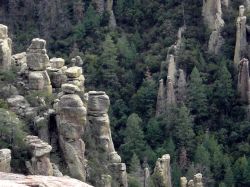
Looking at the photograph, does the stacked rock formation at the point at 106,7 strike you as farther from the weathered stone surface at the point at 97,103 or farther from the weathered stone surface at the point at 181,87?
the weathered stone surface at the point at 97,103

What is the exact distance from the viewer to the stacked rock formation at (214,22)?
88.6 metres

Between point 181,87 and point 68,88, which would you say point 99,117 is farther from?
point 181,87

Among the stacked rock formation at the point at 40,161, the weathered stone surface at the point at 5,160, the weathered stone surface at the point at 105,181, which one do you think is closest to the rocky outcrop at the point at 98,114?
the weathered stone surface at the point at 105,181

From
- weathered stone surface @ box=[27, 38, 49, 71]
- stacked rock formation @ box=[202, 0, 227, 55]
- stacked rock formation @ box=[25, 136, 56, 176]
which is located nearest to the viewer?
stacked rock formation @ box=[25, 136, 56, 176]

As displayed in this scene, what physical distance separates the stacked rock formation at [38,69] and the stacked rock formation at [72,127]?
9.65 ft

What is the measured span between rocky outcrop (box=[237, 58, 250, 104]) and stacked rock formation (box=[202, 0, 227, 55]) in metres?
3.79

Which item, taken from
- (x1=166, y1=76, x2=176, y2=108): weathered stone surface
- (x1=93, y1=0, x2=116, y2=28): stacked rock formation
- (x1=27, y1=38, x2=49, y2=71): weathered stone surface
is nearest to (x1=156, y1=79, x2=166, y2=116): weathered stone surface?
(x1=166, y1=76, x2=176, y2=108): weathered stone surface

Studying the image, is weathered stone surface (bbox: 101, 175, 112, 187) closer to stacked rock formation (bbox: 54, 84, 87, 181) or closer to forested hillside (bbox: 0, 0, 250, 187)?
stacked rock formation (bbox: 54, 84, 87, 181)

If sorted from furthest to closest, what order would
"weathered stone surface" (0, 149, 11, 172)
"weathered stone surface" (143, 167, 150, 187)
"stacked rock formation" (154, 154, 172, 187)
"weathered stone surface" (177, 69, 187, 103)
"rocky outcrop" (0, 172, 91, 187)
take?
"weathered stone surface" (177, 69, 187, 103)
"stacked rock formation" (154, 154, 172, 187)
"weathered stone surface" (143, 167, 150, 187)
"weathered stone surface" (0, 149, 11, 172)
"rocky outcrop" (0, 172, 91, 187)

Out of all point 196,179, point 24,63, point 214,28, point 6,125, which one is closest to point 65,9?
point 214,28

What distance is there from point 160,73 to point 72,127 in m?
38.6

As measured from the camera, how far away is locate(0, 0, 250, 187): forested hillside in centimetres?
7844

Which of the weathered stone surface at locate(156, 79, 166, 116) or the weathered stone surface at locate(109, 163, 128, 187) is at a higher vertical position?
the weathered stone surface at locate(156, 79, 166, 116)

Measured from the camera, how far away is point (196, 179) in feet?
214
